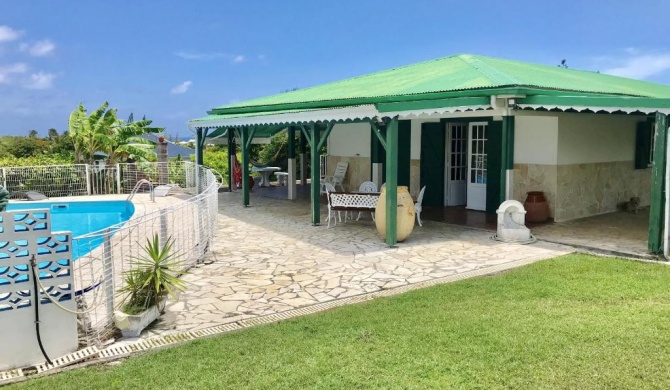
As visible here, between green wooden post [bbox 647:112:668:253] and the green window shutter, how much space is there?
22.7 feet

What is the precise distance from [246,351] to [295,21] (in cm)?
4709

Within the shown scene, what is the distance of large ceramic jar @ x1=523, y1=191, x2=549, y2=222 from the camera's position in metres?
12.8

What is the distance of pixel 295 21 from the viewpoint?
160 ft

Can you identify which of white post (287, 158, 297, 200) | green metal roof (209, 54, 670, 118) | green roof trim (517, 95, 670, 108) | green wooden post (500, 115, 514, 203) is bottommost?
white post (287, 158, 297, 200)

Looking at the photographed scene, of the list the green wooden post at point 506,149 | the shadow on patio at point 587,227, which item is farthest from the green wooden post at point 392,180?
the green wooden post at point 506,149

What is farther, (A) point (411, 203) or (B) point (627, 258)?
(A) point (411, 203)

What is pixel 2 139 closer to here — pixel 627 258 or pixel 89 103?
pixel 89 103

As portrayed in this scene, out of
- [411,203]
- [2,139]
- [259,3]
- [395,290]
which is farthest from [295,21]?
[395,290]

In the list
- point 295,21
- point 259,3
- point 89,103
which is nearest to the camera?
point 89,103

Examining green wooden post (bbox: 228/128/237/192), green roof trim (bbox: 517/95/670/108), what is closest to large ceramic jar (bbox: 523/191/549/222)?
green roof trim (bbox: 517/95/670/108)

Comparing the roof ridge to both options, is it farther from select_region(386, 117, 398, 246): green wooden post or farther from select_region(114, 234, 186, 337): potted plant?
select_region(114, 234, 186, 337): potted plant

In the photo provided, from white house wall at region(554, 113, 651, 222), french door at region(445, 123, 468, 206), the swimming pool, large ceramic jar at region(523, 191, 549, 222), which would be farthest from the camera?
the swimming pool

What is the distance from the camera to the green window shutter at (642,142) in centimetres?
1498

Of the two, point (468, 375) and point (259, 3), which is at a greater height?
point (259, 3)
